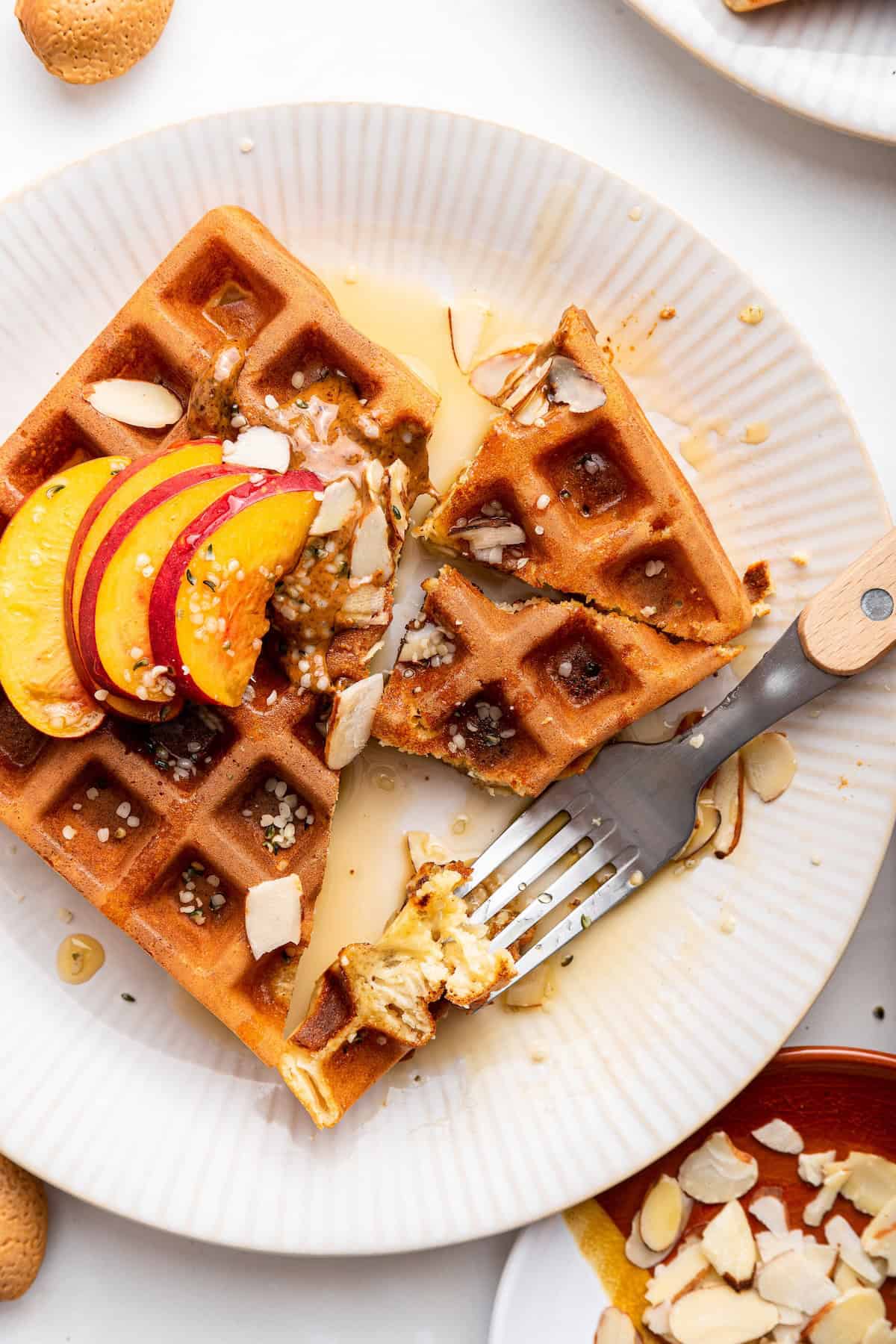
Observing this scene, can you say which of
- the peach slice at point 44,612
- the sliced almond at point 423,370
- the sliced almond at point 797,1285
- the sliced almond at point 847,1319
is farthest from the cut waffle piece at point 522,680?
the sliced almond at point 847,1319

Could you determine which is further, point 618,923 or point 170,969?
point 618,923

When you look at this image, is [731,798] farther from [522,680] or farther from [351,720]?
[351,720]

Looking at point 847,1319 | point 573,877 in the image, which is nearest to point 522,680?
point 573,877

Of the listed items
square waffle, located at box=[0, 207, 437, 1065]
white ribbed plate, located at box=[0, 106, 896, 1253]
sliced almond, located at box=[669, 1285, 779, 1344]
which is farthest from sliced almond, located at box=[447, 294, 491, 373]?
sliced almond, located at box=[669, 1285, 779, 1344]

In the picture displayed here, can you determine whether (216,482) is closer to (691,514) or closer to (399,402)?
(399,402)

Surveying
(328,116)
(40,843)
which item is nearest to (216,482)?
(40,843)

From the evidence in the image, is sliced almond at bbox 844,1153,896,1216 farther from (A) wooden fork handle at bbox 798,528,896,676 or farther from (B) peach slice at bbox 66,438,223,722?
(B) peach slice at bbox 66,438,223,722
